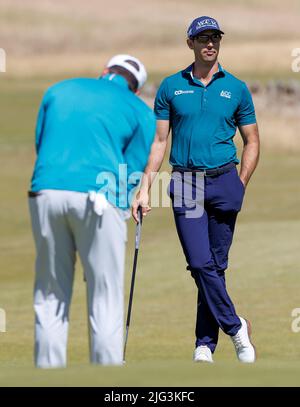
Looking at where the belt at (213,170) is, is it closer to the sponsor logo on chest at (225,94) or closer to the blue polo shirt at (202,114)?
the blue polo shirt at (202,114)

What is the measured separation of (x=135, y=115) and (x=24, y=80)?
162 ft

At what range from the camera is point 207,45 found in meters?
8.91

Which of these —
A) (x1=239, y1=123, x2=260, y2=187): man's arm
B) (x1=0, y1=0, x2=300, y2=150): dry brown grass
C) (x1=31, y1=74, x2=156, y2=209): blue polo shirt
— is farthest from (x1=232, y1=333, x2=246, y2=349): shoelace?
(x1=0, y1=0, x2=300, y2=150): dry brown grass

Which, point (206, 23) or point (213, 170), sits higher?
point (206, 23)

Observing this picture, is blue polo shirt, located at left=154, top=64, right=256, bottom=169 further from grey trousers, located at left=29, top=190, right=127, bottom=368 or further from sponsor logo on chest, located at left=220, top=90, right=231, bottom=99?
grey trousers, located at left=29, top=190, right=127, bottom=368

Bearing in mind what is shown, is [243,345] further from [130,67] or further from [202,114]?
[130,67]

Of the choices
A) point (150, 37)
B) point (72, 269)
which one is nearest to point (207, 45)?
point (72, 269)

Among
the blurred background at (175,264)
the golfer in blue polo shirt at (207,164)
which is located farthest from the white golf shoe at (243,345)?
the blurred background at (175,264)

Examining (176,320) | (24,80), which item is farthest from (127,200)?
(24,80)

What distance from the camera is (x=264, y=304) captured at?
1348 cm

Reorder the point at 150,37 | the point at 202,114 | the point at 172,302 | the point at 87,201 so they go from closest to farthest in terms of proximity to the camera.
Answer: the point at 87,201 < the point at 202,114 < the point at 172,302 < the point at 150,37

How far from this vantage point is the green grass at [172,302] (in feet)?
20.5

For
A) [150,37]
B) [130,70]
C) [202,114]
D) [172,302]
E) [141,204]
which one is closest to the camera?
[130,70]

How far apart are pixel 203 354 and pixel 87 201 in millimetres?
2093
